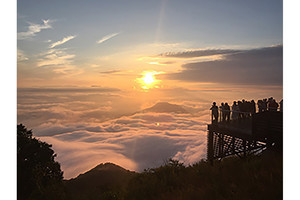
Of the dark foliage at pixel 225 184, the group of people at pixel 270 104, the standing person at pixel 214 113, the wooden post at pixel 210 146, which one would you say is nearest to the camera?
the dark foliage at pixel 225 184

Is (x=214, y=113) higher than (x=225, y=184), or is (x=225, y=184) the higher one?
(x=214, y=113)

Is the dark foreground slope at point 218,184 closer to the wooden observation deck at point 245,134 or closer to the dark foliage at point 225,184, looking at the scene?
the dark foliage at point 225,184

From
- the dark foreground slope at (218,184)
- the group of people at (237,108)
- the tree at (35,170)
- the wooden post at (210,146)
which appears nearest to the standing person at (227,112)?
the group of people at (237,108)

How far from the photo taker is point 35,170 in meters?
17.2

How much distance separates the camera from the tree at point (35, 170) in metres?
15.1

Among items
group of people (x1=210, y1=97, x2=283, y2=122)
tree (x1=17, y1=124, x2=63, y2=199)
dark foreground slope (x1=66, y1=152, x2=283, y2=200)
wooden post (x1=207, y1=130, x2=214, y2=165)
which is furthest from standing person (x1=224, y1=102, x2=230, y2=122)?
tree (x1=17, y1=124, x2=63, y2=199)

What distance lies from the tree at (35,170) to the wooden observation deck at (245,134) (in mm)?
10272

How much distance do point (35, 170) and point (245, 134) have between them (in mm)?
15408

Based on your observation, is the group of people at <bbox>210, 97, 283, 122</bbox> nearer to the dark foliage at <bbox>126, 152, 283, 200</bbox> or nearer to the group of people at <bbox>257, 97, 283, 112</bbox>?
the group of people at <bbox>257, 97, 283, 112</bbox>

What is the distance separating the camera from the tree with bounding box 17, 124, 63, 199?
1511 cm

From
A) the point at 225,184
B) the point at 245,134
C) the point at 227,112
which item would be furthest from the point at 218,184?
the point at 227,112

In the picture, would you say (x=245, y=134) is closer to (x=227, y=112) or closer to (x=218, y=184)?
(x=227, y=112)
